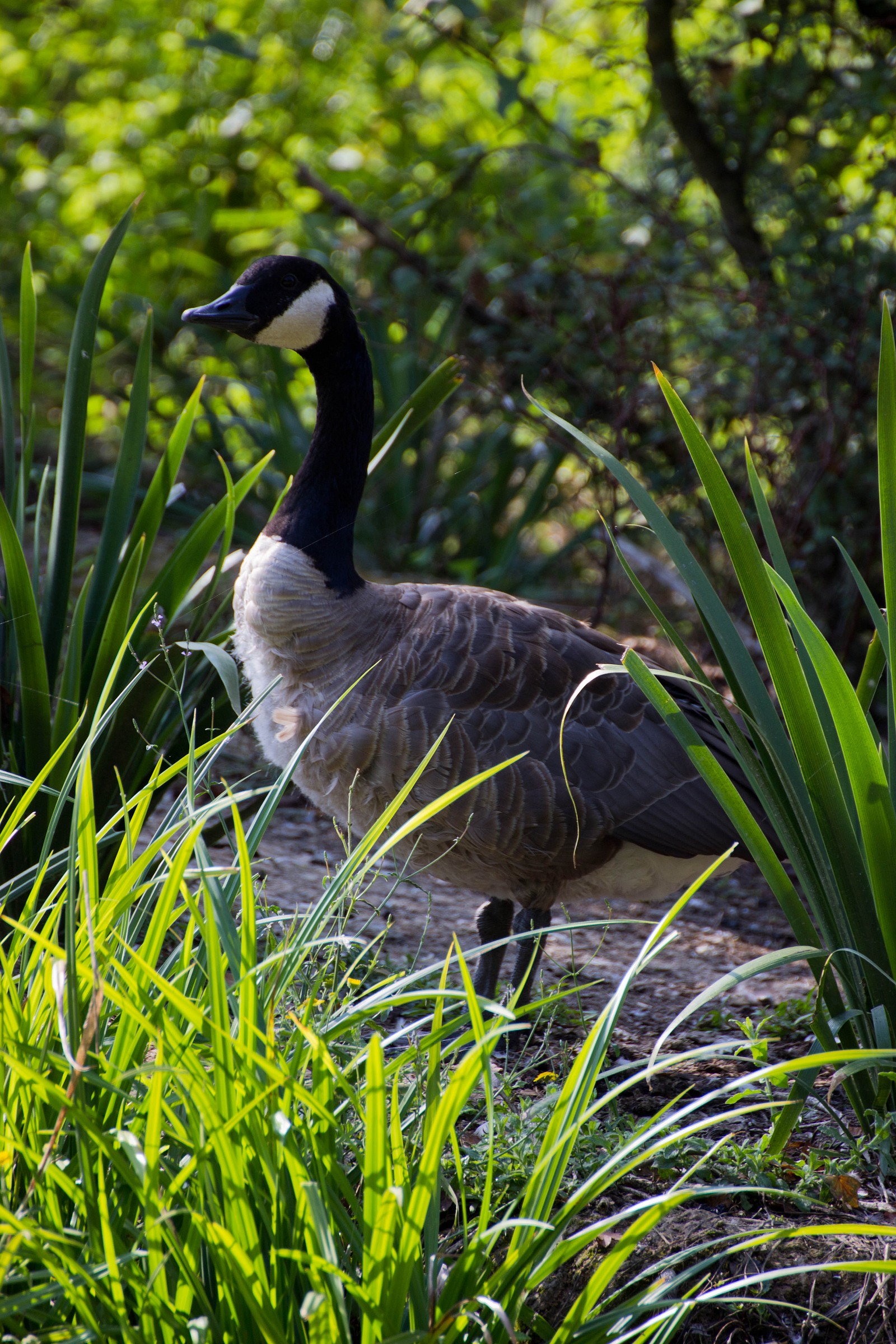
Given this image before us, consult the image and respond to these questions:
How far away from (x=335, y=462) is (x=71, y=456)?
2.79 ft

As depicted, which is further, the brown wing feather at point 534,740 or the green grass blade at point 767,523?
the brown wing feather at point 534,740

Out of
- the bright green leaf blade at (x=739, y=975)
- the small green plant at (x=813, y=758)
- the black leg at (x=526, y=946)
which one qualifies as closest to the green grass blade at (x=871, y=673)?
the small green plant at (x=813, y=758)

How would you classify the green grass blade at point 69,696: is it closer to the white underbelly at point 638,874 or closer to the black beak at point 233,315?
the black beak at point 233,315

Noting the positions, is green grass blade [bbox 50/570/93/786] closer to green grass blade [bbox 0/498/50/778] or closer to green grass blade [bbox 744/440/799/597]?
green grass blade [bbox 0/498/50/778]

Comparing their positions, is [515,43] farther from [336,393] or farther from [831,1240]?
[831,1240]

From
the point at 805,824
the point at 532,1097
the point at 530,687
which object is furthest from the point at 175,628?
the point at 805,824

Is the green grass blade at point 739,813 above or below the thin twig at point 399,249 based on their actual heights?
below

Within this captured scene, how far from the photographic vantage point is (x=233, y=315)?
3562 millimetres

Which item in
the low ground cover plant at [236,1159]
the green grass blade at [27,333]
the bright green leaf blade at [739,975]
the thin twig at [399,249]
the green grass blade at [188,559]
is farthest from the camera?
the thin twig at [399,249]

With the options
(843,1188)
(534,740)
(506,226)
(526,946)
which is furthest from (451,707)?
(506,226)

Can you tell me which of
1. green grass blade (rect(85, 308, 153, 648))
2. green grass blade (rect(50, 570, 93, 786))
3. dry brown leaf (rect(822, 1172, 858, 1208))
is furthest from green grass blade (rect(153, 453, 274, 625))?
dry brown leaf (rect(822, 1172, 858, 1208))

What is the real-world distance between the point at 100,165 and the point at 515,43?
297 cm

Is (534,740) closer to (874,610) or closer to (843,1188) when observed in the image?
(874,610)

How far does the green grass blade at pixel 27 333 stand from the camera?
3064mm
